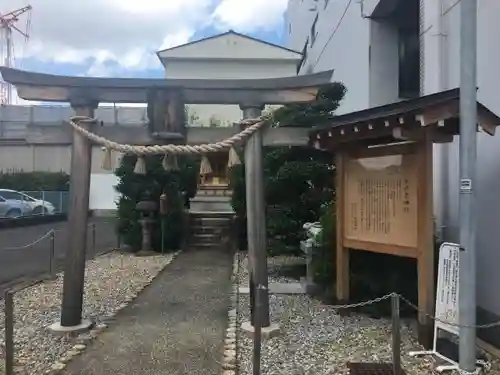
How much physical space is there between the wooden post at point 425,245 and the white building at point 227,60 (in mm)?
22936

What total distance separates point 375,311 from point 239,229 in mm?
9145

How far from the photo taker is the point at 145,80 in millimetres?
6902

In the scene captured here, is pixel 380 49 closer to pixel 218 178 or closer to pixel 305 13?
pixel 218 178

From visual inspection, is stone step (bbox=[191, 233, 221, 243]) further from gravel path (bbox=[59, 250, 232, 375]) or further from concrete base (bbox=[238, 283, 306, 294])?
concrete base (bbox=[238, 283, 306, 294])

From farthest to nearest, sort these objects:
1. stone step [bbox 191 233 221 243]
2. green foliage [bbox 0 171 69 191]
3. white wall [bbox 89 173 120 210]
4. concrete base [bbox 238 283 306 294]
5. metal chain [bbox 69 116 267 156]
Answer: white wall [bbox 89 173 120 210], green foliage [bbox 0 171 69 191], stone step [bbox 191 233 221 243], concrete base [bbox 238 283 306 294], metal chain [bbox 69 116 267 156]

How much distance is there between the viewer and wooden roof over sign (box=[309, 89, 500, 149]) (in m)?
5.25

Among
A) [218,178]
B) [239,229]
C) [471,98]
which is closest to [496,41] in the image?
[471,98]

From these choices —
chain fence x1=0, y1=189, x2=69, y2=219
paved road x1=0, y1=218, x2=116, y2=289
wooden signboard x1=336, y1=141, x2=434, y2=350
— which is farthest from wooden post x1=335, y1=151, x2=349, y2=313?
chain fence x1=0, y1=189, x2=69, y2=219

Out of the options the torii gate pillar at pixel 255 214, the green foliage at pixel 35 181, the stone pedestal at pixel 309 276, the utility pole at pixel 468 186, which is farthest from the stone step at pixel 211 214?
the green foliage at pixel 35 181

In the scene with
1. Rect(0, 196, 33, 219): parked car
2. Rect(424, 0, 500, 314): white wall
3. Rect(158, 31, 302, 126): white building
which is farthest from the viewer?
Rect(158, 31, 302, 126): white building

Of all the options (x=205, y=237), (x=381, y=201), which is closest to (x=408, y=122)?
(x=381, y=201)

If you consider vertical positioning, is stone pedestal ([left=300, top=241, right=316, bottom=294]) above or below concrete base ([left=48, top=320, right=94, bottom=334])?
above

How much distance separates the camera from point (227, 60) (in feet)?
95.6

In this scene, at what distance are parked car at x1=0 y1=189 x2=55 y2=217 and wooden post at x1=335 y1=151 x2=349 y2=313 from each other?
21.1m
